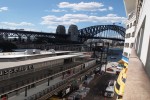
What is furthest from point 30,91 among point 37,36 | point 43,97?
point 37,36

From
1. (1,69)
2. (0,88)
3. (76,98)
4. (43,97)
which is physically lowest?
(76,98)

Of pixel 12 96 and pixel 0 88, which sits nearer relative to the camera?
pixel 0 88

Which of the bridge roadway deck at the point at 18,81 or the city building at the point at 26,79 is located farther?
the city building at the point at 26,79

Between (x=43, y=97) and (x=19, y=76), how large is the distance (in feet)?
15.3

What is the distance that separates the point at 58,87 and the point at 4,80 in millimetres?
11585

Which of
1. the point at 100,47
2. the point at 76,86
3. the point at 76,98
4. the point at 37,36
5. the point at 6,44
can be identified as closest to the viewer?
the point at 76,98

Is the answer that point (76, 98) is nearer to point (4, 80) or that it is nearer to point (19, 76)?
point (19, 76)

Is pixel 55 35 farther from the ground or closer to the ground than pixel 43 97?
farther from the ground

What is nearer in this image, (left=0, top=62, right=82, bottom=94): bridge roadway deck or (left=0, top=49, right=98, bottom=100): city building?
(left=0, top=62, right=82, bottom=94): bridge roadway deck

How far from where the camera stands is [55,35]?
616 ft

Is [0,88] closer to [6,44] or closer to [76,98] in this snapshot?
[76,98]

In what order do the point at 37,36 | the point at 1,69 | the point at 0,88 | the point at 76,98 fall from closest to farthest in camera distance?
the point at 0,88 → the point at 1,69 → the point at 76,98 → the point at 37,36

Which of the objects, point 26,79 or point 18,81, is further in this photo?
point 26,79

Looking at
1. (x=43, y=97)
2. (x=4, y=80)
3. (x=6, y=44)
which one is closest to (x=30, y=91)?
(x=43, y=97)
